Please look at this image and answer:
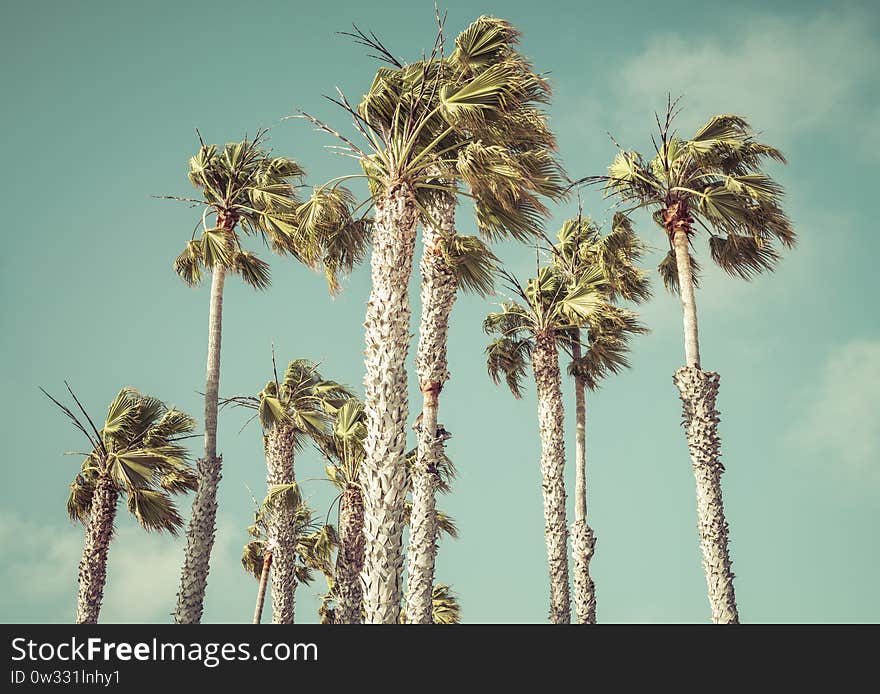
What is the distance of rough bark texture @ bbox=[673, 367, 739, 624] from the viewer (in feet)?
44.3

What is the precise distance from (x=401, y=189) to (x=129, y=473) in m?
10.8

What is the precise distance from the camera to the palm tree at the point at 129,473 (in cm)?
1812

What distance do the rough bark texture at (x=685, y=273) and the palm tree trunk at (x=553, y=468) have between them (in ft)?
16.3

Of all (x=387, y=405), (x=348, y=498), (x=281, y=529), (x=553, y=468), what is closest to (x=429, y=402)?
(x=387, y=405)

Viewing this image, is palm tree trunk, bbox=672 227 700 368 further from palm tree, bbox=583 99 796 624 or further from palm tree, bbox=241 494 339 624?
palm tree, bbox=241 494 339 624

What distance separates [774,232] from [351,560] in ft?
40.9

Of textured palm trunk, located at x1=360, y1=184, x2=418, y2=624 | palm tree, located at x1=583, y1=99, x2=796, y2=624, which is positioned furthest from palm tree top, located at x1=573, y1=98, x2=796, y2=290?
textured palm trunk, located at x1=360, y1=184, x2=418, y2=624

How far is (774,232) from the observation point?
1559 cm

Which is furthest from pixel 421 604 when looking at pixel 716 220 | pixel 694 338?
pixel 716 220

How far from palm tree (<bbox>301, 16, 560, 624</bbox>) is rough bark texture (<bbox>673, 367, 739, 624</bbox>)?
4.41 metres

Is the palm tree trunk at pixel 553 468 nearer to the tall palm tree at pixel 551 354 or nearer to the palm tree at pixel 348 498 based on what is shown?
the tall palm tree at pixel 551 354
